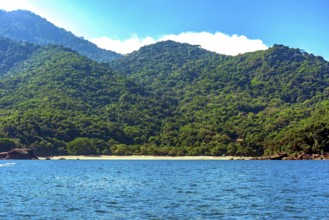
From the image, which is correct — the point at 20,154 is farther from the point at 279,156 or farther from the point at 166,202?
the point at 166,202

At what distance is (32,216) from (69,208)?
18.1ft

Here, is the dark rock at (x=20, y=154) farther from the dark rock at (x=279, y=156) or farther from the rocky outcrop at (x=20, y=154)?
the dark rock at (x=279, y=156)

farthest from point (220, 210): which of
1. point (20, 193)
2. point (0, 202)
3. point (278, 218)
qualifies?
point (20, 193)

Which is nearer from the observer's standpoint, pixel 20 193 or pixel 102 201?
pixel 102 201

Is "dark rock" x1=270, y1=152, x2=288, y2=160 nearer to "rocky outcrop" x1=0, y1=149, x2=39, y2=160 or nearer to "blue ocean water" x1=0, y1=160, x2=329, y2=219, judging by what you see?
"rocky outcrop" x1=0, y1=149, x2=39, y2=160

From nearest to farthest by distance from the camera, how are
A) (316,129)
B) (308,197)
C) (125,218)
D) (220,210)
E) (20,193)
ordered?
(125,218) < (220,210) < (308,197) < (20,193) < (316,129)

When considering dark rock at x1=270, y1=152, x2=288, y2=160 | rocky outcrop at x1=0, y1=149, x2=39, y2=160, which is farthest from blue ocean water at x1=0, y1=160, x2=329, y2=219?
rocky outcrop at x1=0, y1=149, x2=39, y2=160

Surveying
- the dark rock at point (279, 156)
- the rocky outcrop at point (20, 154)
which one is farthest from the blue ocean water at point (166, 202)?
the rocky outcrop at point (20, 154)

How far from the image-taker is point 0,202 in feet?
168

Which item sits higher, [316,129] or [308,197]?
[316,129]

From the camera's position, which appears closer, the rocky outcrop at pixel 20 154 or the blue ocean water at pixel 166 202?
the blue ocean water at pixel 166 202

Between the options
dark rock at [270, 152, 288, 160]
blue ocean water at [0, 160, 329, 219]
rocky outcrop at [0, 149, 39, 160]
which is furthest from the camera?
rocky outcrop at [0, 149, 39, 160]

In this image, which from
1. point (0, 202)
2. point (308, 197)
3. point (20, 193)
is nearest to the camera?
point (0, 202)

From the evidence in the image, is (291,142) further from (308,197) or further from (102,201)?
(102,201)
